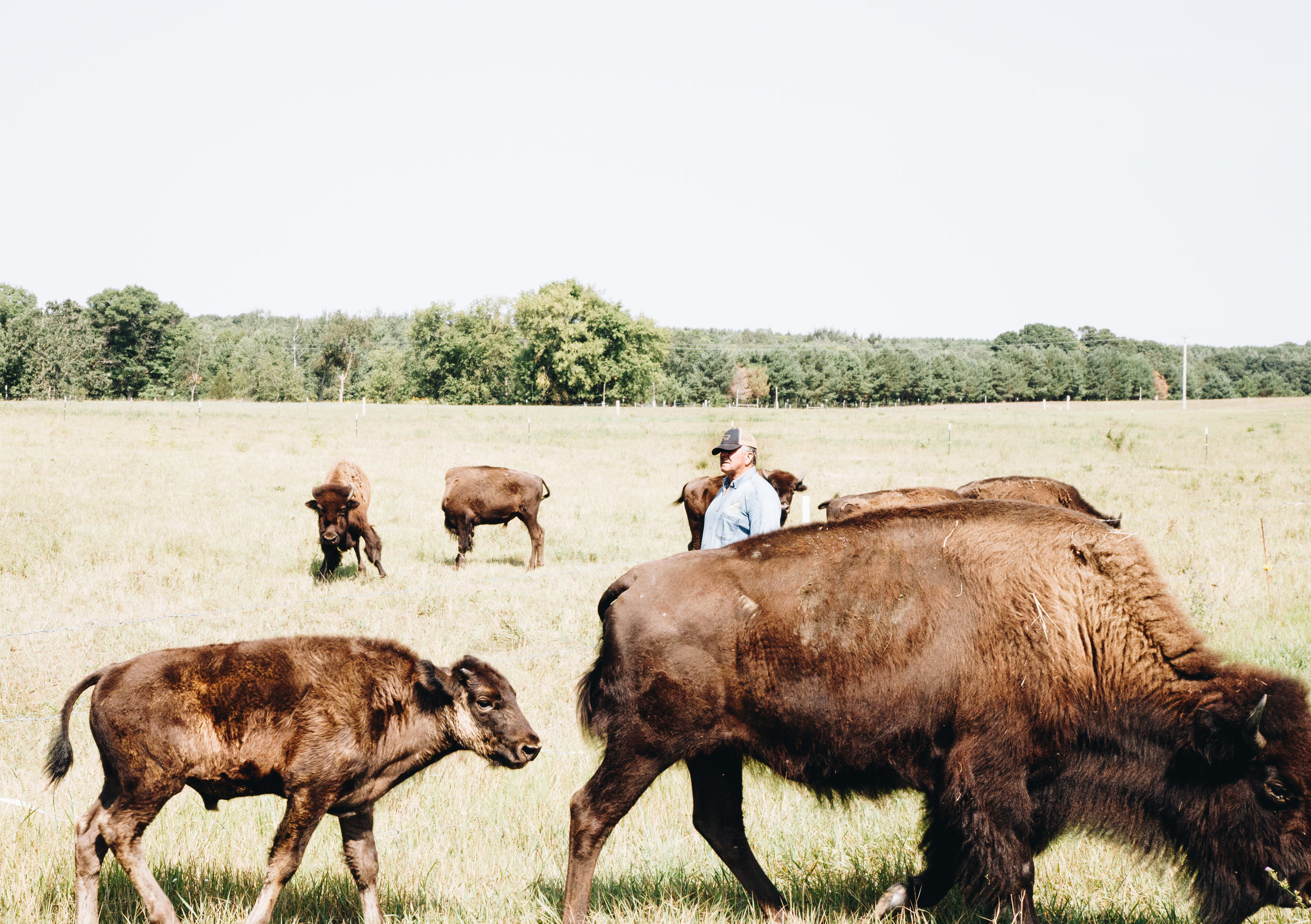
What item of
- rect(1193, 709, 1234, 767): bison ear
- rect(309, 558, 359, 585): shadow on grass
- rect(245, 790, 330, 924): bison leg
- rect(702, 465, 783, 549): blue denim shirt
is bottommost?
rect(309, 558, 359, 585): shadow on grass

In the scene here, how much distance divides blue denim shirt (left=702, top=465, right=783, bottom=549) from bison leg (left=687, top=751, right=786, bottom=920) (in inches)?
84.6

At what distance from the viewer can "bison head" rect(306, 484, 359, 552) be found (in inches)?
608

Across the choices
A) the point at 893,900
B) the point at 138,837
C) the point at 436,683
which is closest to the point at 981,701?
the point at 893,900

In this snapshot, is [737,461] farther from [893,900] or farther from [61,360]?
[61,360]

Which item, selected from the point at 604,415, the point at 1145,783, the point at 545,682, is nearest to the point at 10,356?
the point at 604,415

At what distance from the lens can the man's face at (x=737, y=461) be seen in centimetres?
719

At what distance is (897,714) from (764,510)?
105 inches

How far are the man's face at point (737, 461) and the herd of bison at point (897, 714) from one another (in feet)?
7.44

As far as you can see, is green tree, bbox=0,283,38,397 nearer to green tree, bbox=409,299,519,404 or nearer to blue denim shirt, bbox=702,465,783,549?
green tree, bbox=409,299,519,404

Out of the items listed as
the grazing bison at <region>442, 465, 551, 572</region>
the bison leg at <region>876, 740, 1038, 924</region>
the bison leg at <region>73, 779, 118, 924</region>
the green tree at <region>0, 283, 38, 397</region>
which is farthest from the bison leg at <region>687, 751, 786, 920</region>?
the green tree at <region>0, 283, 38, 397</region>

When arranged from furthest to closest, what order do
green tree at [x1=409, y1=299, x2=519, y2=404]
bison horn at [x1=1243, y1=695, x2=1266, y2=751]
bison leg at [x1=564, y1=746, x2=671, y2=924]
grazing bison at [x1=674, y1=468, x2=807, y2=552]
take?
green tree at [x1=409, y1=299, x2=519, y2=404], grazing bison at [x1=674, y1=468, x2=807, y2=552], bison leg at [x1=564, y1=746, x2=671, y2=924], bison horn at [x1=1243, y1=695, x2=1266, y2=751]

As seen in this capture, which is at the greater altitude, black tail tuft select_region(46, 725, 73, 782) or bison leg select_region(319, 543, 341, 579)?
Answer: black tail tuft select_region(46, 725, 73, 782)

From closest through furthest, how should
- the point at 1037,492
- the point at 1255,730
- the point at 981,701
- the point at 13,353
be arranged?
the point at 1255,730
the point at 981,701
the point at 1037,492
the point at 13,353

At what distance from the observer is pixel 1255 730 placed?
4.21 meters
